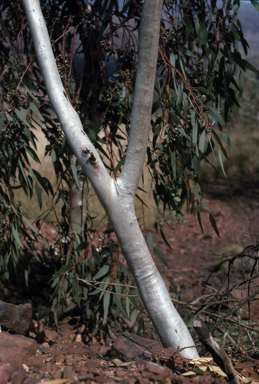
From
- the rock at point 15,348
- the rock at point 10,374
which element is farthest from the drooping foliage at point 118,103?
the rock at point 10,374

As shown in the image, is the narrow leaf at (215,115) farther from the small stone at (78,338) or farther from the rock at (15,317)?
the small stone at (78,338)

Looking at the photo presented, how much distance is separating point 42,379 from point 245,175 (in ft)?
21.3

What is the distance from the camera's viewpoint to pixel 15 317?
1.37m

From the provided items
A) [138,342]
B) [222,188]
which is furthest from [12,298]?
[222,188]

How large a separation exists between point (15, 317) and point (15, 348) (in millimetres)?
301

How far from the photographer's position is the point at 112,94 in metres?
1.68

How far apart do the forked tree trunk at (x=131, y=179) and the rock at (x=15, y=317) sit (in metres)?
0.52

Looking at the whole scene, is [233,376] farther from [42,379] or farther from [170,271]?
[170,271]

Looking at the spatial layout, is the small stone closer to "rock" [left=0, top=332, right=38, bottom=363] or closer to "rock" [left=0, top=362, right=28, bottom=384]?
"rock" [left=0, top=332, right=38, bottom=363]

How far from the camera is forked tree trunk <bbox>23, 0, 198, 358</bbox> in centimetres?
112

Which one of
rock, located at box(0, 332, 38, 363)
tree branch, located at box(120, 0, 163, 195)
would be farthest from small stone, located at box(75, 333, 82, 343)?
tree branch, located at box(120, 0, 163, 195)

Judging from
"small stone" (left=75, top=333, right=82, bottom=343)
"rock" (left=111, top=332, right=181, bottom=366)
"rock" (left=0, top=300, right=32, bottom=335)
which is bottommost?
"small stone" (left=75, top=333, right=82, bottom=343)

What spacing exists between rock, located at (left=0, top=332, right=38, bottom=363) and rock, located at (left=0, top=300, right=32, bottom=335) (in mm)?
168

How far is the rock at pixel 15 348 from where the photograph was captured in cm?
104
